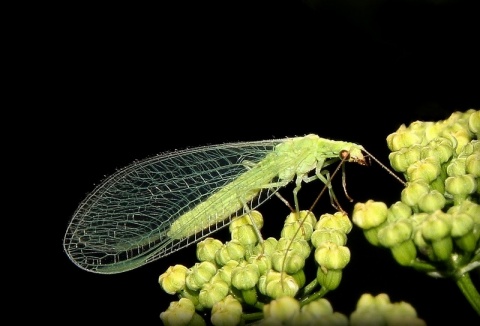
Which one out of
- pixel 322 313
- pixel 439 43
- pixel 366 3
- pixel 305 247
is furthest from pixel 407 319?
pixel 439 43

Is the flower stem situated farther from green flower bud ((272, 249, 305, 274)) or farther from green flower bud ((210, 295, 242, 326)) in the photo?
green flower bud ((210, 295, 242, 326))

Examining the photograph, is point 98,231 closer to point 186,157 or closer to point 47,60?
point 186,157

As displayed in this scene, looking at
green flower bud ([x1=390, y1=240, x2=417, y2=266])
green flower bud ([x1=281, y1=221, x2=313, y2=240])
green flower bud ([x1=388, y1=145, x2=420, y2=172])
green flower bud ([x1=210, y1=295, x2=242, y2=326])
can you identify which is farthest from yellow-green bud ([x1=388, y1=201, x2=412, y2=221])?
green flower bud ([x1=210, y1=295, x2=242, y2=326])

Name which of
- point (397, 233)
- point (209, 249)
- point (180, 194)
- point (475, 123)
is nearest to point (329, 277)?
point (397, 233)

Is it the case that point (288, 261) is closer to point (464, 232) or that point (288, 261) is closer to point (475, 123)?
point (464, 232)

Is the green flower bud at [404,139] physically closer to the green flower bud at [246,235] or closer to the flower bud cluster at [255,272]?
the flower bud cluster at [255,272]

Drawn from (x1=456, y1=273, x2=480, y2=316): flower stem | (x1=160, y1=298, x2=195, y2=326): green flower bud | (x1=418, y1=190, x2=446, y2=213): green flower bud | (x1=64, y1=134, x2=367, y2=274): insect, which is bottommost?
(x1=456, y1=273, x2=480, y2=316): flower stem
